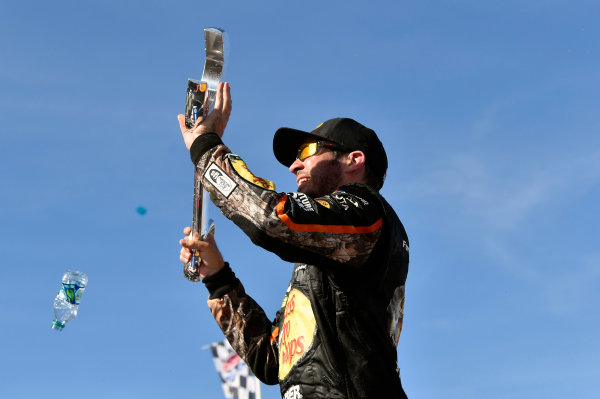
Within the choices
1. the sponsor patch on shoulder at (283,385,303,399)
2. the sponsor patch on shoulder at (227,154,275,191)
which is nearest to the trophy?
the sponsor patch on shoulder at (227,154,275,191)

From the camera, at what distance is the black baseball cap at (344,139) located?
17.9 ft

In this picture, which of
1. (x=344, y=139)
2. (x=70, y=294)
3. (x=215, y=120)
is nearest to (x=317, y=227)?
(x=215, y=120)

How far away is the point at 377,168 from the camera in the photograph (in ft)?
18.2

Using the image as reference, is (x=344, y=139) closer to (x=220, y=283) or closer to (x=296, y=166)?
(x=296, y=166)

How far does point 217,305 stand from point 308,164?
133cm

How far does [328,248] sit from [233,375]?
19.1 m

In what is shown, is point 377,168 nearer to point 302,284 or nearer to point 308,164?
point 308,164

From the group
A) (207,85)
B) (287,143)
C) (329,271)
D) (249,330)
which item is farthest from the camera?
(249,330)

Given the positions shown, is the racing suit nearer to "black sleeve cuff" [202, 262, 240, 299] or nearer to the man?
the man

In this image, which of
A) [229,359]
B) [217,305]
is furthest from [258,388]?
[217,305]

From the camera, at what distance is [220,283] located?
5.98m

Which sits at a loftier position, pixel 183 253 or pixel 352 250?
pixel 183 253

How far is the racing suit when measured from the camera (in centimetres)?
446

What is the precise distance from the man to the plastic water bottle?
14.9 feet
